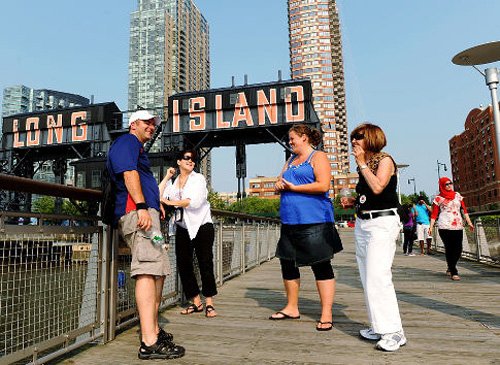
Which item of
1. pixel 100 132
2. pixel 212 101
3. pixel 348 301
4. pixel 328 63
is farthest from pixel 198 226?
pixel 328 63

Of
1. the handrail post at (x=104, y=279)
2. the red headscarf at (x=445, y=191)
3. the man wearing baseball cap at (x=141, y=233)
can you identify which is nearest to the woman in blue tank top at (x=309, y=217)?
the man wearing baseball cap at (x=141, y=233)

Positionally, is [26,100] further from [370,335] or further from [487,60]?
[370,335]

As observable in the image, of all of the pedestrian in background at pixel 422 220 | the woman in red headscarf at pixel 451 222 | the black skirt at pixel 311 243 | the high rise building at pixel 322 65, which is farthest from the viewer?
the high rise building at pixel 322 65

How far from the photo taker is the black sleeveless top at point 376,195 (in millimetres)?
2543

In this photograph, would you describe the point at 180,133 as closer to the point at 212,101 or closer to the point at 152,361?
the point at 212,101

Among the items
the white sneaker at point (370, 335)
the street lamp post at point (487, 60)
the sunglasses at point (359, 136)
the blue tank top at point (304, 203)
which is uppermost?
the street lamp post at point (487, 60)

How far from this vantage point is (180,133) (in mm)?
26719

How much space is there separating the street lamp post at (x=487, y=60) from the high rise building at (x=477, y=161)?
204ft

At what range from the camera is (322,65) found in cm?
12288

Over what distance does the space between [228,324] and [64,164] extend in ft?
117

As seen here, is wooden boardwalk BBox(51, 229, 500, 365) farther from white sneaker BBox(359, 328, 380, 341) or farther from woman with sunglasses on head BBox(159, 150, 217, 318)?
woman with sunglasses on head BBox(159, 150, 217, 318)

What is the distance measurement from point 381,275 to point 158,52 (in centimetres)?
13317

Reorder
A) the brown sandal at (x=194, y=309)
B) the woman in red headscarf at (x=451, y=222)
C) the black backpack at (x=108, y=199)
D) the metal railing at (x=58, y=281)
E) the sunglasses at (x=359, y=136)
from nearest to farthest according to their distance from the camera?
1. the metal railing at (x=58, y=281)
2. the black backpack at (x=108, y=199)
3. the sunglasses at (x=359, y=136)
4. the brown sandal at (x=194, y=309)
5. the woman in red headscarf at (x=451, y=222)

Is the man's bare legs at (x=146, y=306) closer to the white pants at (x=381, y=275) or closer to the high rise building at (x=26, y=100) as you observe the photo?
the white pants at (x=381, y=275)
